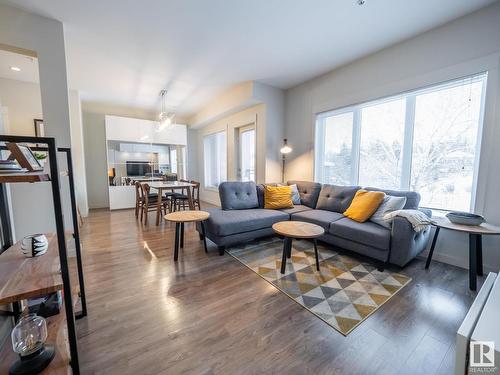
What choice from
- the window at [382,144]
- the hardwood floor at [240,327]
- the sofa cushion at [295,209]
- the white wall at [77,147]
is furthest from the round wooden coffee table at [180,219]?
the white wall at [77,147]

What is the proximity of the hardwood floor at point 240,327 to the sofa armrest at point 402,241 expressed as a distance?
23 cm

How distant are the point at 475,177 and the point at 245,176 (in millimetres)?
3943

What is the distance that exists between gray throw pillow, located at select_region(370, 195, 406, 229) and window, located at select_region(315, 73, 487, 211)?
1.70ft

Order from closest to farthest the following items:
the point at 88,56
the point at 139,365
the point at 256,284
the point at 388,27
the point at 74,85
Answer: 1. the point at 139,365
2. the point at 256,284
3. the point at 388,27
4. the point at 88,56
5. the point at 74,85

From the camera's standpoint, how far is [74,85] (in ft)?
13.7

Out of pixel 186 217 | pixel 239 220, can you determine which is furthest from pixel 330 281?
pixel 186 217

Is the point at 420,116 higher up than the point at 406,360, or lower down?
higher up

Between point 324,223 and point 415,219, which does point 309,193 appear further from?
point 415,219

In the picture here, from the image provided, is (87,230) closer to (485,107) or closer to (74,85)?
(74,85)

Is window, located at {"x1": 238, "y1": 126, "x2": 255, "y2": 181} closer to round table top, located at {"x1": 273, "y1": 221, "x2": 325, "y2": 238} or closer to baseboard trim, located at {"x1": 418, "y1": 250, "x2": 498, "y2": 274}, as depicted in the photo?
round table top, located at {"x1": 273, "y1": 221, "x2": 325, "y2": 238}

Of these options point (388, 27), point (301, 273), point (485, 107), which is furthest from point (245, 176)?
point (485, 107)

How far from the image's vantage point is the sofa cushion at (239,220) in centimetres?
270

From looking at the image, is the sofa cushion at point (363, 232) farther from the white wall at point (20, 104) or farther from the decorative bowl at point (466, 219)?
the white wall at point (20, 104)

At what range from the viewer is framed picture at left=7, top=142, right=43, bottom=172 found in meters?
0.85
